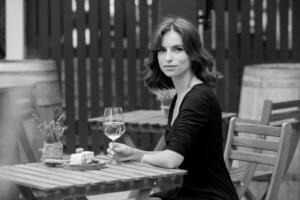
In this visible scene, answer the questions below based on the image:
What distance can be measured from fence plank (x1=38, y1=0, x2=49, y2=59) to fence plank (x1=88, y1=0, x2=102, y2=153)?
0.35 metres

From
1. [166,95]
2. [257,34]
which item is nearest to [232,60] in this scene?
[257,34]

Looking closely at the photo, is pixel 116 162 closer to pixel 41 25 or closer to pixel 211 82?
pixel 211 82

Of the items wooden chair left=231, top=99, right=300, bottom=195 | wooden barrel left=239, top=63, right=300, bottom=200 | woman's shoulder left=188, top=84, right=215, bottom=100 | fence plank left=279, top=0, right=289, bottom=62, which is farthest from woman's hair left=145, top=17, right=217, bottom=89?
fence plank left=279, top=0, right=289, bottom=62

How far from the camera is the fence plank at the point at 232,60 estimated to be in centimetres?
681

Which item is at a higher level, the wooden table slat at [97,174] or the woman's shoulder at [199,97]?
the woman's shoulder at [199,97]

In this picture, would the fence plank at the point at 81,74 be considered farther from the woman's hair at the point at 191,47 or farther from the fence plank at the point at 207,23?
the woman's hair at the point at 191,47

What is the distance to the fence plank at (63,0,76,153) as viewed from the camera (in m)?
6.74

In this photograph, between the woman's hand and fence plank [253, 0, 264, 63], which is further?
fence plank [253, 0, 264, 63]

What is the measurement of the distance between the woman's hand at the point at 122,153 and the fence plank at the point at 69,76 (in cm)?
332

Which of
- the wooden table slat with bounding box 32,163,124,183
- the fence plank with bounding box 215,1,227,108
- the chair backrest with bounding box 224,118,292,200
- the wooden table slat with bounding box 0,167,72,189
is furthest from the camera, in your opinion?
the fence plank with bounding box 215,1,227,108

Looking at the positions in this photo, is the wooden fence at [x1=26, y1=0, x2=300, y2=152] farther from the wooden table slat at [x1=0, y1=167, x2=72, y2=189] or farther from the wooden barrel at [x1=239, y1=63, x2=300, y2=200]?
the wooden table slat at [x1=0, y1=167, x2=72, y2=189]

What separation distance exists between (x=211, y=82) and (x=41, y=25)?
346 centimetres

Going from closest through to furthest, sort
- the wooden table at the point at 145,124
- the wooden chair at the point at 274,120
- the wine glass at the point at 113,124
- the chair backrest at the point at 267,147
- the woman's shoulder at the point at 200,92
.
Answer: the woman's shoulder at the point at 200,92
the wine glass at the point at 113,124
the chair backrest at the point at 267,147
the wooden chair at the point at 274,120
the wooden table at the point at 145,124

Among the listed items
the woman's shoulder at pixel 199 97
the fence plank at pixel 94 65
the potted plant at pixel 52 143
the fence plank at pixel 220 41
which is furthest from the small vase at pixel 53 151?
the fence plank at pixel 220 41
